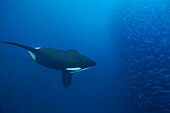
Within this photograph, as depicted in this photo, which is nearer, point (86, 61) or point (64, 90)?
point (86, 61)

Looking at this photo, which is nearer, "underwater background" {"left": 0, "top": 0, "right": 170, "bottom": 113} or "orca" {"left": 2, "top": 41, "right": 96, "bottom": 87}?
"orca" {"left": 2, "top": 41, "right": 96, "bottom": 87}

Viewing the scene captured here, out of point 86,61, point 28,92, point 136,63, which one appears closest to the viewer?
point 86,61

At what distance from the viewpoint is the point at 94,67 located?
812 centimetres

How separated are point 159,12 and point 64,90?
8121 mm

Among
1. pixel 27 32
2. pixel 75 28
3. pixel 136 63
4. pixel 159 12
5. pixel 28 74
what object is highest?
pixel 159 12

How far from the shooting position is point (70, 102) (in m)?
7.16

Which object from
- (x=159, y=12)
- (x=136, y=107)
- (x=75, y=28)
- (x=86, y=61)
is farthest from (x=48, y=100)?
(x=159, y=12)

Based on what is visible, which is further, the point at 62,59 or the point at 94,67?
the point at 94,67

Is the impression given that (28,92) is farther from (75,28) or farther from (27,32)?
(75,28)

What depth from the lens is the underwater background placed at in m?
5.97

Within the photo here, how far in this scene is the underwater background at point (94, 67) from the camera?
5966 mm

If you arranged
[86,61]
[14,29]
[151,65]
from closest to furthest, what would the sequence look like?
→ [86,61] → [151,65] → [14,29]

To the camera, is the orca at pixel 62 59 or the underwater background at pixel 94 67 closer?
the orca at pixel 62 59

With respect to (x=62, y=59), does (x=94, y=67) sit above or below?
above
